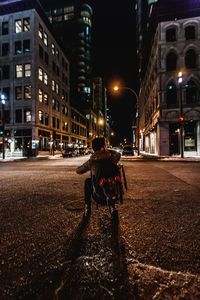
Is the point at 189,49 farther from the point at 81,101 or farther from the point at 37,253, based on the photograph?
the point at 81,101

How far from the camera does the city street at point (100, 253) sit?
2.30m

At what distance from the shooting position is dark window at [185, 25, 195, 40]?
3247 cm

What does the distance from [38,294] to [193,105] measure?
33147mm

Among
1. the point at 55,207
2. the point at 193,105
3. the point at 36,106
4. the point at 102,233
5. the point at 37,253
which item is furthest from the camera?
the point at 36,106

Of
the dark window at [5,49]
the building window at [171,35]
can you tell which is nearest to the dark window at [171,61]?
the building window at [171,35]

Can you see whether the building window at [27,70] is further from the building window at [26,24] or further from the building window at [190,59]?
the building window at [190,59]

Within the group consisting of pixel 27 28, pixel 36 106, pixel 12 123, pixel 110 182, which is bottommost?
pixel 110 182

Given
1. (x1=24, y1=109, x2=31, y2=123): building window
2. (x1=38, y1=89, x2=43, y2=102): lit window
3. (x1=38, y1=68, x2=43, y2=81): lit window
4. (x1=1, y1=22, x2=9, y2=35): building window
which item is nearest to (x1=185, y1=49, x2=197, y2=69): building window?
(x1=38, y1=89, x2=43, y2=102): lit window

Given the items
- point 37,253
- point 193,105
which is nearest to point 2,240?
point 37,253

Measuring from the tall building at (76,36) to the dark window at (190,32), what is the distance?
75.4m

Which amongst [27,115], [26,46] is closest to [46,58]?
[26,46]

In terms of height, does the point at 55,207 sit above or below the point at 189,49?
below

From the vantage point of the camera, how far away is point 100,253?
3088mm

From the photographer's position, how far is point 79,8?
363 feet
